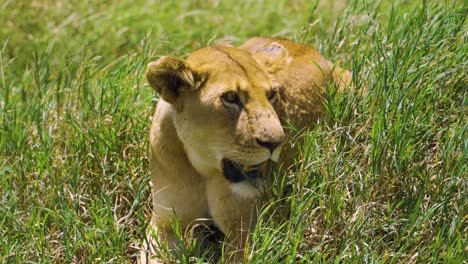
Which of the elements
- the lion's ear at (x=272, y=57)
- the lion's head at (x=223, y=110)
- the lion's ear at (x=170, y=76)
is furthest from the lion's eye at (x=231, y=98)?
the lion's ear at (x=272, y=57)

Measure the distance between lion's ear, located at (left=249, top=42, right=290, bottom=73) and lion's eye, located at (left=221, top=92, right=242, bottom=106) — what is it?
0.39 meters

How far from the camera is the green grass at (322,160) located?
3910 millimetres

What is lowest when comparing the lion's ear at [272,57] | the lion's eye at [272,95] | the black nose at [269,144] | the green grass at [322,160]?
the green grass at [322,160]

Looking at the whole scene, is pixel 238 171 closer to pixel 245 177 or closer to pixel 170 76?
pixel 245 177

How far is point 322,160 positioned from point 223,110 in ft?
1.71

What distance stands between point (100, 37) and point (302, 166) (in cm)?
281

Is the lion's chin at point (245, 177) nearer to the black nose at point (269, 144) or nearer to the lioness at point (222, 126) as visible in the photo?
the lioness at point (222, 126)

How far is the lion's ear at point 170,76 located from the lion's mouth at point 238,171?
12.9 inches

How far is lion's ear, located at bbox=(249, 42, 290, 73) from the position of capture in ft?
13.7

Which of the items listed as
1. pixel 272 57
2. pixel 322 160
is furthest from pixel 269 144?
pixel 272 57

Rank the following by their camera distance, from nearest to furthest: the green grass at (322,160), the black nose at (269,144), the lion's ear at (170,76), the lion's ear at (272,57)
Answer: the black nose at (269,144), the lion's ear at (170,76), the green grass at (322,160), the lion's ear at (272,57)

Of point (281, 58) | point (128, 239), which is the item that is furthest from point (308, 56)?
point (128, 239)

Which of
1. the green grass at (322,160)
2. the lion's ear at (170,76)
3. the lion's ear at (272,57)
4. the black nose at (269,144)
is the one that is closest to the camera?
the black nose at (269,144)

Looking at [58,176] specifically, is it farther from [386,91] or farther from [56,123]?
[386,91]
